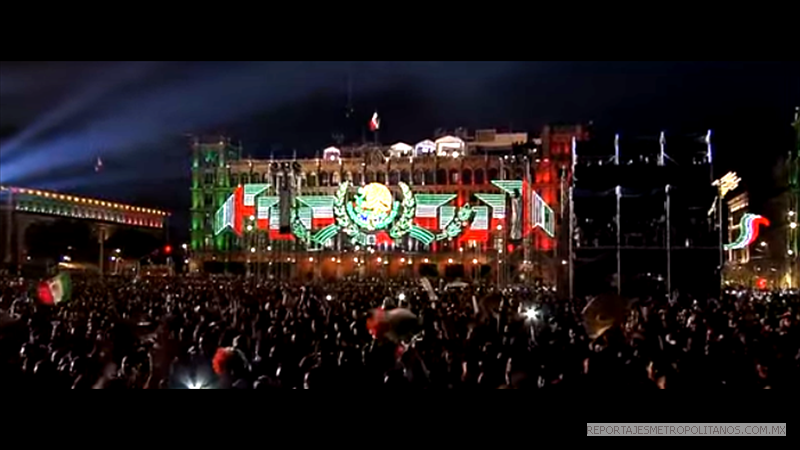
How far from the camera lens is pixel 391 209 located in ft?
135

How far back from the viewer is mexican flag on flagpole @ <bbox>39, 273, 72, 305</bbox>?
1319cm

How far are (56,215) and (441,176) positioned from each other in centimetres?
2636

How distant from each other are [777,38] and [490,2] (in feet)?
8.53

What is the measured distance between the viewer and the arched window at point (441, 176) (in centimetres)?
5094

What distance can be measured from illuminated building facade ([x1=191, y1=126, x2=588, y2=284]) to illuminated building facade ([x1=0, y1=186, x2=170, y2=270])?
158 inches

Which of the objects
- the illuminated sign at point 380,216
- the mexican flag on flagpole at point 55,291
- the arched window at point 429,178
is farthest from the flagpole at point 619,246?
the arched window at point 429,178

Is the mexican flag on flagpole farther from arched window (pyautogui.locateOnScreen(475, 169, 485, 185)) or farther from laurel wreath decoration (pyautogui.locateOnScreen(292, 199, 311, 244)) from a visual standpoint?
arched window (pyautogui.locateOnScreen(475, 169, 485, 185))

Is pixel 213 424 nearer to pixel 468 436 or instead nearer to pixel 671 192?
→ pixel 468 436

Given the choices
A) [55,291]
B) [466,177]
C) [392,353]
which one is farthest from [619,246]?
[466,177]

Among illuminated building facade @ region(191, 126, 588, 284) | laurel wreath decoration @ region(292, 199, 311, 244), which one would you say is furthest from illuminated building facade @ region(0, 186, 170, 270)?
laurel wreath decoration @ region(292, 199, 311, 244)

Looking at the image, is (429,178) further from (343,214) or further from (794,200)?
(794,200)

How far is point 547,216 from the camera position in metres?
42.1

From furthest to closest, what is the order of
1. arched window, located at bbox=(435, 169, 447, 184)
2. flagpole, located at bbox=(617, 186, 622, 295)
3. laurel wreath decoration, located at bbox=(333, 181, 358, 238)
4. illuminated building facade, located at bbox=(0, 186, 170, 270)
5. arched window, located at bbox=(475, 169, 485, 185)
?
arched window, located at bbox=(435, 169, 447, 184) < arched window, located at bbox=(475, 169, 485, 185) < laurel wreath decoration, located at bbox=(333, 181, 358, 238) < illuminated building facade, located at bbox=(0, 186, 170, 270) < flagpole, located at bbox=(617, 186, 622, 295)

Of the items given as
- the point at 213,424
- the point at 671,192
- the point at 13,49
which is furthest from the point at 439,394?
the point at 671,192
